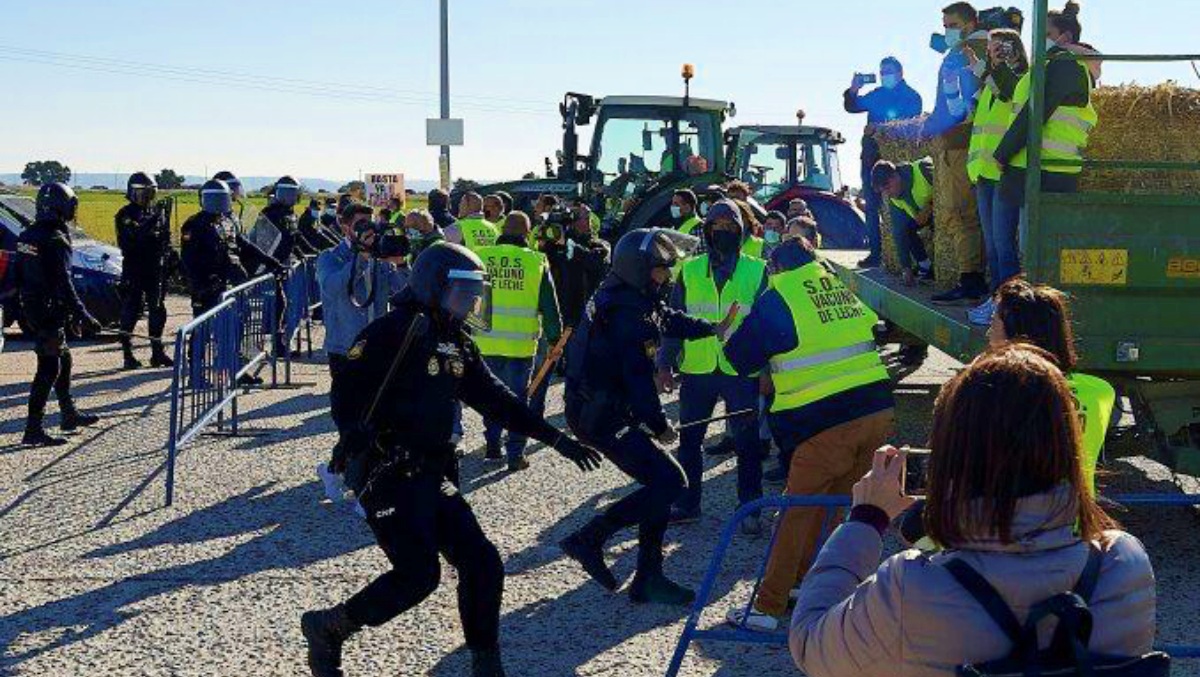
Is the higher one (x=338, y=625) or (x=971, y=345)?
(x=971, y=345)

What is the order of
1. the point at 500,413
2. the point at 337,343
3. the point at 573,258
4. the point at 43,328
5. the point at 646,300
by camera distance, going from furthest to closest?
the point at 573,258
the point at 43,328
the point at 337,343
the point at 646,300
the point at 500,413

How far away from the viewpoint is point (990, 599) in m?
2.11

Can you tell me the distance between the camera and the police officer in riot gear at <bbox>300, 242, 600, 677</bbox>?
4809 millimetres

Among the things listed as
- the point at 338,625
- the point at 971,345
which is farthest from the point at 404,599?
the point at 971,345

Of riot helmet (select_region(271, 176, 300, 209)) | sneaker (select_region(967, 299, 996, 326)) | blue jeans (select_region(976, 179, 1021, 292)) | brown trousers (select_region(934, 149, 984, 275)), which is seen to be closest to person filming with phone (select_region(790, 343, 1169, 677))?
sneaker (select_region(967, 299, 996, 326))

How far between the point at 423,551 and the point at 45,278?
603 centimetres

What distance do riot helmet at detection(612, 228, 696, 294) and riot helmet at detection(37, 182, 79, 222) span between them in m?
5.19

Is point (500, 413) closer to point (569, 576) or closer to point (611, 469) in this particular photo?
point (569, 576)

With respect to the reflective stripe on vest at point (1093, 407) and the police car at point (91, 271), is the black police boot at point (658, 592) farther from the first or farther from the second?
the police car at point (91, 271)

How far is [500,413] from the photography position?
5.34 m

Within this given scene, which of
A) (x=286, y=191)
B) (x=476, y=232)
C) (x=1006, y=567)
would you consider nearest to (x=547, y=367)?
(x=476, y=232)

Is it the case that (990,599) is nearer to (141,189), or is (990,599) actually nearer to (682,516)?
(682,516)

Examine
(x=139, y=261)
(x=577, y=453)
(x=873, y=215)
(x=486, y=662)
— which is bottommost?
(x=486, y=662)

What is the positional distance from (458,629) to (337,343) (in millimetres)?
3446
